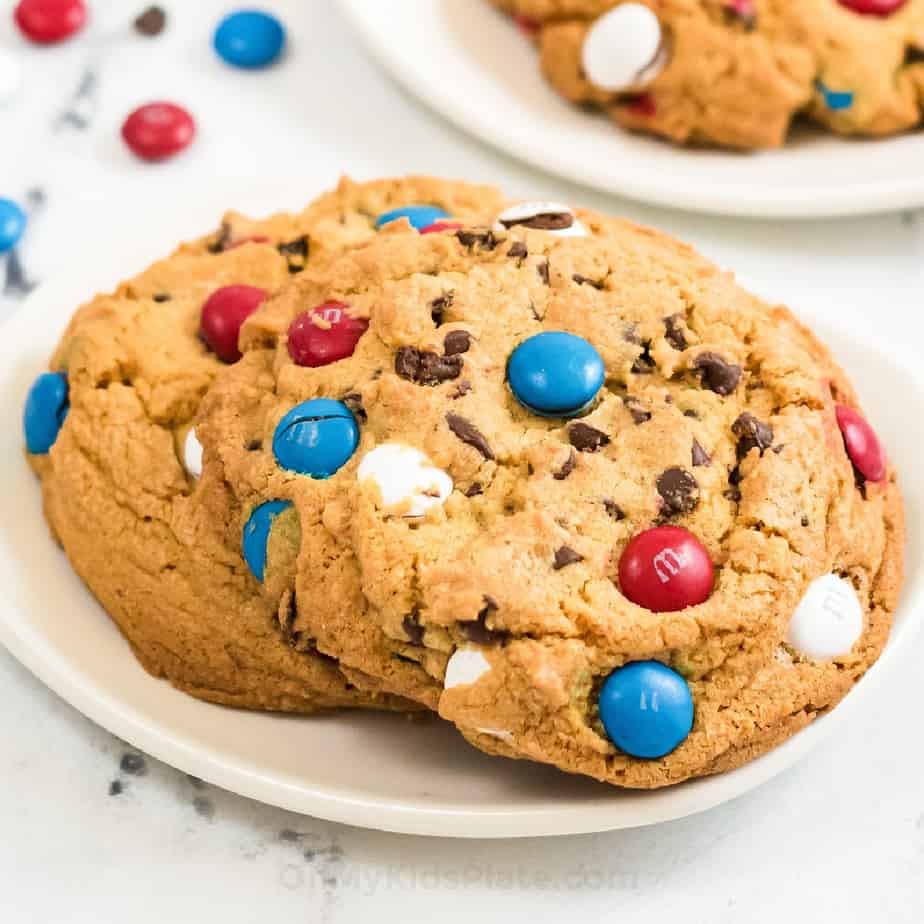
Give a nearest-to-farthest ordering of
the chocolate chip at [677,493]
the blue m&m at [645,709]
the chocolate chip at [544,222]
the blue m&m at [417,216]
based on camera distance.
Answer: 1. the blue m&m at [645,709]
2. the chocolate chip at [677,493]
3. the chocolate chip at [544,222]
4. the blue m&m at [417,216]

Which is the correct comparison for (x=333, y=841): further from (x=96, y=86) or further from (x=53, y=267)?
(x=96, y=86)

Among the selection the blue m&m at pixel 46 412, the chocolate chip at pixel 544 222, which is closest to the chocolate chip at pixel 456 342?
the chocolate chip at pixel 544 222

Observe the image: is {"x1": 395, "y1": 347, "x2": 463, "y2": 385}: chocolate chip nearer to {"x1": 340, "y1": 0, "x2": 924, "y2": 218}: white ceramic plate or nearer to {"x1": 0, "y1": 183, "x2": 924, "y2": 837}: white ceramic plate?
{"x1": 0, "y1": 183, "x2": 924, "y2": 837}: white ceramic plate

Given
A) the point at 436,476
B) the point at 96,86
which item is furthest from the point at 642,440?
the point at 96,86

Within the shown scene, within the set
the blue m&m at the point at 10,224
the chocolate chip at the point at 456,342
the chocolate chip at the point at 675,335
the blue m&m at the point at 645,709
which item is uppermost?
the chocolate chip at the point at 456,342

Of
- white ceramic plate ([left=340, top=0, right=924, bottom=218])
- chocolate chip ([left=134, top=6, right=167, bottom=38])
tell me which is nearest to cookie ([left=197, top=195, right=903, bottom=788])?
white ceramic plate ([left=340, top=0, right=924, bottom=218])

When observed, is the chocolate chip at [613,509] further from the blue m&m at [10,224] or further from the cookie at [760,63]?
the blue m&m at [10,224]

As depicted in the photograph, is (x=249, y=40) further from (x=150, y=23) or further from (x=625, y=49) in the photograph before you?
(x=625, y=49)

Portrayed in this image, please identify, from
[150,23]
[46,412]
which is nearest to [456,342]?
[46,412]
